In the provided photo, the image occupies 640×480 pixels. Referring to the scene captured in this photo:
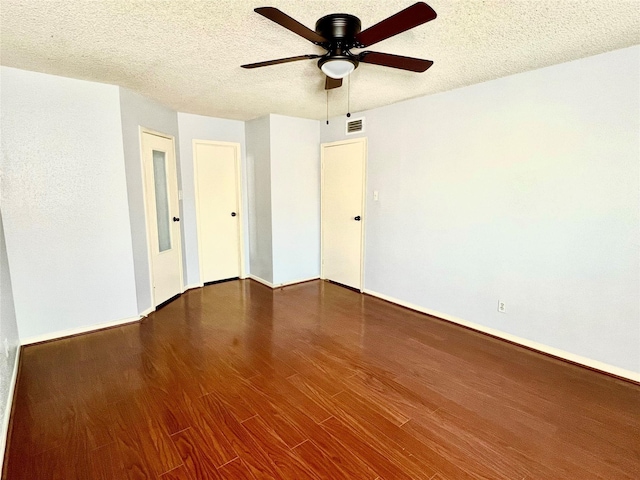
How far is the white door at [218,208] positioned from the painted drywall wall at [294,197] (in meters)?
0.77

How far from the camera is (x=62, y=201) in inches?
120

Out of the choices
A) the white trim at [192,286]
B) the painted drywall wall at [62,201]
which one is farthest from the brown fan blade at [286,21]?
the white trim at [192,286]

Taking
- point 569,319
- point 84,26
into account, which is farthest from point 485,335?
point 84,26

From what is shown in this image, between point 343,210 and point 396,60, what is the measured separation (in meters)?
2.73

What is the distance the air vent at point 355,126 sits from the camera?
430 cm

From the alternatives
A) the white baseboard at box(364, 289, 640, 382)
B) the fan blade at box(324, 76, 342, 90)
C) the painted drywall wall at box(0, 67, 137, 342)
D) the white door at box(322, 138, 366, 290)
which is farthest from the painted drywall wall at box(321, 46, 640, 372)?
the painted drywall wall at box(0, 67, 137, 342)

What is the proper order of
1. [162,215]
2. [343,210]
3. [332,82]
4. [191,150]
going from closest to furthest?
[332,82] → [162,215] → [191,150] → [343,210]

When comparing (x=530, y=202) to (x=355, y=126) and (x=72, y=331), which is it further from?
(x=72, y=331)

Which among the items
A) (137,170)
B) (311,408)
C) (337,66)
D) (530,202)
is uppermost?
(337,66)

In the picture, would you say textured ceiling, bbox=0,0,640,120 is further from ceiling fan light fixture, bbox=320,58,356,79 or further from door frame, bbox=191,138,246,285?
door frame, bbox=191,138,246,285

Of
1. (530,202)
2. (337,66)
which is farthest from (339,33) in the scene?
(530,202)

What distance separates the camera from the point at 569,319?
276 centimetres

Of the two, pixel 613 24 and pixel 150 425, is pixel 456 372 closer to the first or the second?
pixel 150 425

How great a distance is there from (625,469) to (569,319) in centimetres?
124
